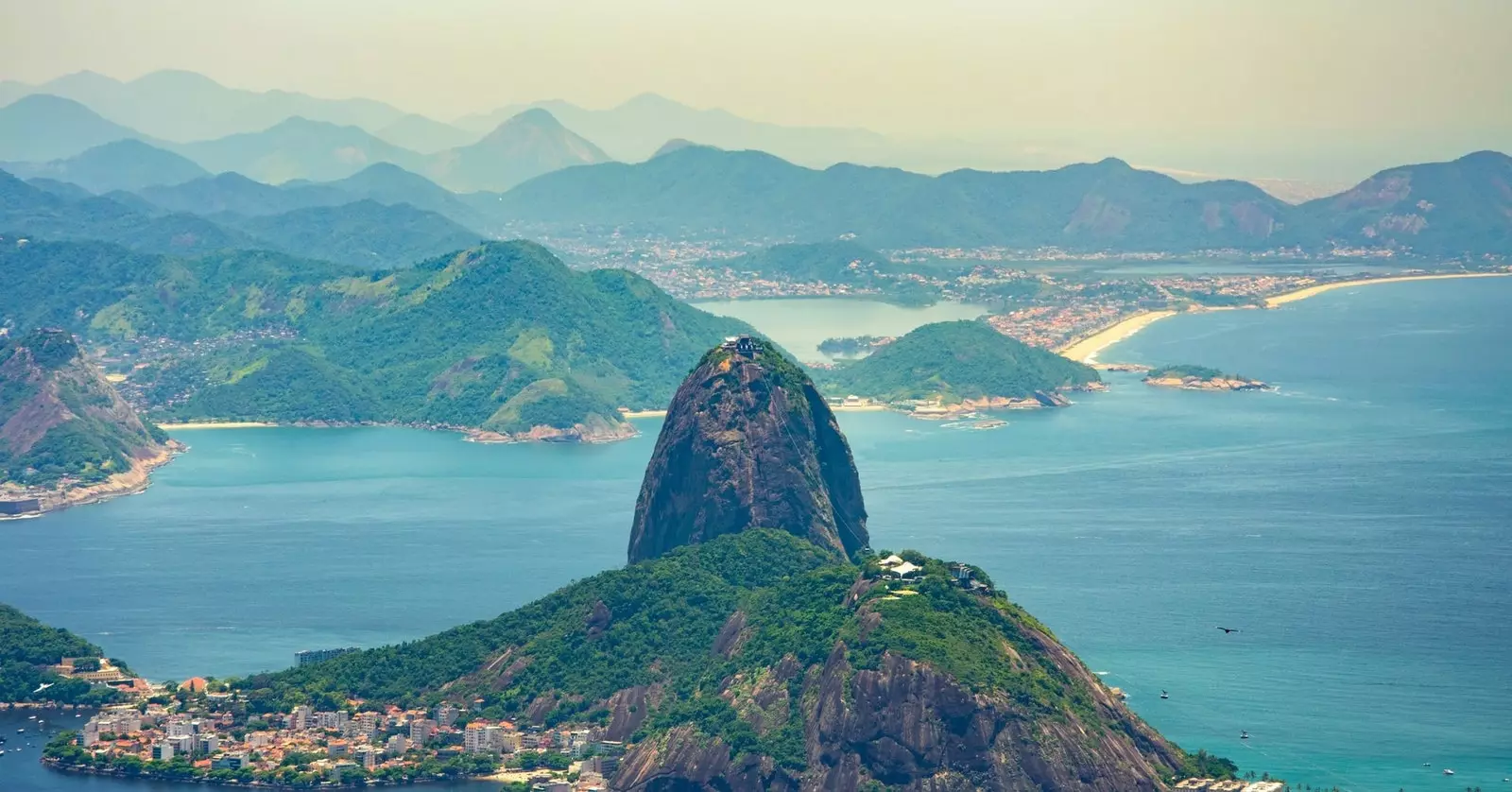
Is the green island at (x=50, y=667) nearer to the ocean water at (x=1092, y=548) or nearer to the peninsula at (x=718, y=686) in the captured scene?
the ocean water at (x=1092, y=548)

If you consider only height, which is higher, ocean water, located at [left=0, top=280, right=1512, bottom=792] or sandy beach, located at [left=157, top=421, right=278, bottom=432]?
sandy beach, located at [left=157, top=421, right=278, bottom=432]

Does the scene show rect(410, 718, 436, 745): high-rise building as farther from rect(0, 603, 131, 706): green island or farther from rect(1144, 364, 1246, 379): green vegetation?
rect(1144, 364, 1246, 379): green vegetation

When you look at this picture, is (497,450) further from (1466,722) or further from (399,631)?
(1466,722)

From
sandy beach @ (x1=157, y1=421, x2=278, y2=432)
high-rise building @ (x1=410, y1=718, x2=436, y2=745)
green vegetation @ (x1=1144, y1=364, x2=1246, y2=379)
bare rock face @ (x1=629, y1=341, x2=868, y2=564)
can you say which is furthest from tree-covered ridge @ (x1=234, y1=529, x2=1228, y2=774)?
green vegetation @ (x1=1144, y1=364, x2=1246, y2=379)

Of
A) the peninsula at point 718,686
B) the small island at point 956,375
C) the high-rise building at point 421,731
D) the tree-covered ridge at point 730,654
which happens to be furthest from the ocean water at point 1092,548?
the high-rise building at point 421,731

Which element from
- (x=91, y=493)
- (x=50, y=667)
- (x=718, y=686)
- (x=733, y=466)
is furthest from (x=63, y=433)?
(x=718, y=686)
